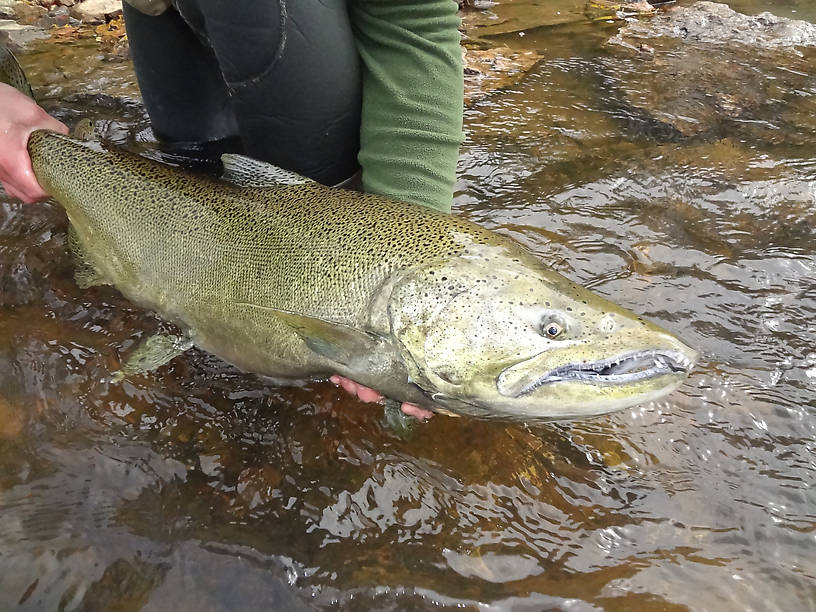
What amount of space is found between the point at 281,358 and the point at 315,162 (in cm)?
109

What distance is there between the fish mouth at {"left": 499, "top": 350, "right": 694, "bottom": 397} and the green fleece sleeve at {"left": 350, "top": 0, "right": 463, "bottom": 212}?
107cm

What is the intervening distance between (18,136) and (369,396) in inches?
81.2

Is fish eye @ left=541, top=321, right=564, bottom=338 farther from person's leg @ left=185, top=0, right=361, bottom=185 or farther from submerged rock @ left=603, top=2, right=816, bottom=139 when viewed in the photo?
submerged rock @ left=603, top=2, right=816, bottom=139

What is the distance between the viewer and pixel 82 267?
2939 mm

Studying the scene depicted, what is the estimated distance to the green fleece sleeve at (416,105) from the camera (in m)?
2.50

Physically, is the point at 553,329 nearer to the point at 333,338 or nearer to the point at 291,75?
the point at 333,338

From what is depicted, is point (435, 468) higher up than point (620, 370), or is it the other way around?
point (620, 370)

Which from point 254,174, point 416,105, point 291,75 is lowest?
point 254,174

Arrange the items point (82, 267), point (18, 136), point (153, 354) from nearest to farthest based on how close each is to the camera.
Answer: point (153, 354)
point (18, 136)
point (82, 267)

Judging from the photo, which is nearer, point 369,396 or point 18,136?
point 369,396

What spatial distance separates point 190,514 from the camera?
2.17 m

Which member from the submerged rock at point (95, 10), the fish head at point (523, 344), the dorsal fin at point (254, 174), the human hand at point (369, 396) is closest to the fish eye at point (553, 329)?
the fish head at point (523, 344)

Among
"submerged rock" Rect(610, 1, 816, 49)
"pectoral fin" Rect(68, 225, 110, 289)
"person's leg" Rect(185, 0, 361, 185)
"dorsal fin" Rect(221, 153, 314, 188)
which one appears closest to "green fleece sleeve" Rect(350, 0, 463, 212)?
"person's leg" Rect(185, 0, 361, 185)

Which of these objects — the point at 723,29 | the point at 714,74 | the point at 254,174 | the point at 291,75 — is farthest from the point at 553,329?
the point at 723,29
